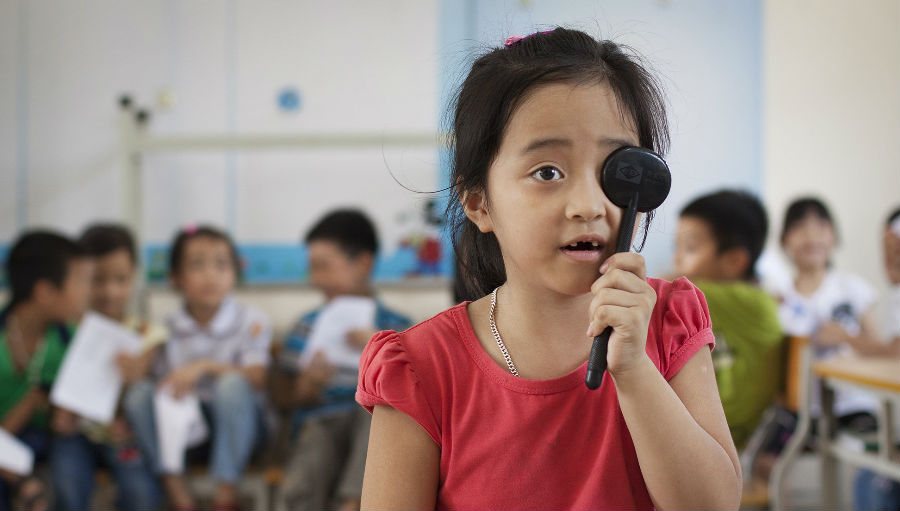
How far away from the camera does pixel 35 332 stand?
8.18 ft

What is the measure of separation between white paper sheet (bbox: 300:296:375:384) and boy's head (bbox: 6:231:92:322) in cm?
76

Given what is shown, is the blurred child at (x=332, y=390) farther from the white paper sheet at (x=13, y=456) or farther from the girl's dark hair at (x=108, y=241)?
the white paper sheet at (x=13, y=456)

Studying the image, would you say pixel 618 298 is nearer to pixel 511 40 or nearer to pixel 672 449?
pixel 672 449

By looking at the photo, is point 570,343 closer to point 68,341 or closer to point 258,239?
point 68,341

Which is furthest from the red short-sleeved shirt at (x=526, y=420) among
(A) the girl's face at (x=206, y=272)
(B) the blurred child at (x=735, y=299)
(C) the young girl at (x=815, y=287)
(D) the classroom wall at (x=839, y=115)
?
(D) the classroom wall at (x=839, y=115)

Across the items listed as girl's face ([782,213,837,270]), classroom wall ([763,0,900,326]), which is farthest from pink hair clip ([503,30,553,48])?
classroom wall ([763,0,900,326])

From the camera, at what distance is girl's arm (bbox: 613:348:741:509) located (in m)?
0.64

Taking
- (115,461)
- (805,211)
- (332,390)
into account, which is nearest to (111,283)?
(115,461)

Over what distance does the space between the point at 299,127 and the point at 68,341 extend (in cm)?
134

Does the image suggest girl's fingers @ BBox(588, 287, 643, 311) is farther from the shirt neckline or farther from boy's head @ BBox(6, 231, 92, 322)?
boy's head @ BBox(6, 231, 92, 322)

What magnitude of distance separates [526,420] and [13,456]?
6.65ft

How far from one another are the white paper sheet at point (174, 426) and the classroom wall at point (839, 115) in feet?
8.83

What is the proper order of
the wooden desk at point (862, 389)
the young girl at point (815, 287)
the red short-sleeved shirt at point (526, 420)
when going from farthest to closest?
the young girl at point (815, 287) < the wooden desk at point (862, 389) < the red short-sleeved shirt at point (526, 420)

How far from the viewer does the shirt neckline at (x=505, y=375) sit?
Result: 744 millimetres
